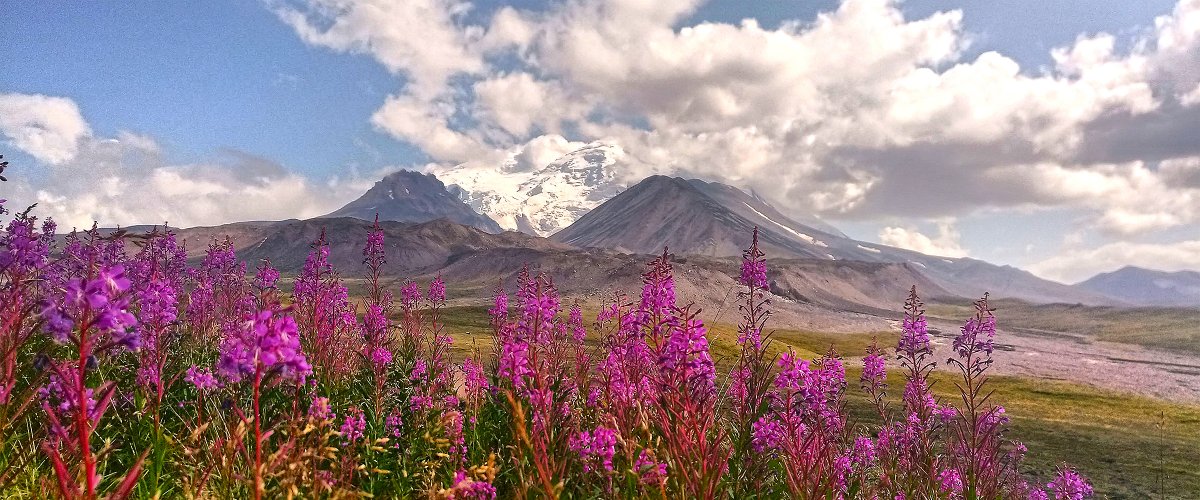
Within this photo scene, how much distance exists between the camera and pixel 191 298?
12602 millimetres

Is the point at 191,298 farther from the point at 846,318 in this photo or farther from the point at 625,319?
the point at 846,318

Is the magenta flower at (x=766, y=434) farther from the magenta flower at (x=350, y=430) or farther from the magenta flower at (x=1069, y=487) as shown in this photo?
the magenta flower at (x=1069, y=487)

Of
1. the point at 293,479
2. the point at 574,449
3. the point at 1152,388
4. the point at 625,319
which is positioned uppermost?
the point at 625,319

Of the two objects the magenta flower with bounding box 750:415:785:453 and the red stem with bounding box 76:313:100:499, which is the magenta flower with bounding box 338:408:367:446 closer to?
the red stem with bounding box 76:313:100:499

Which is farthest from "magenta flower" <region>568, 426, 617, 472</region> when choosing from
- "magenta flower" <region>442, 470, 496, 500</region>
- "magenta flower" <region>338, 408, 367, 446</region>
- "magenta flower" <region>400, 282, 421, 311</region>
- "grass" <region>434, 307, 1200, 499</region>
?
"magenta flower" <region>400, 282, 421, 311</region>

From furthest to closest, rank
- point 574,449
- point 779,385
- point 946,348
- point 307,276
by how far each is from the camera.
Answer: point 946,348
point 307,276
point 779,385
point 574,449

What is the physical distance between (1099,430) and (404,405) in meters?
57.2

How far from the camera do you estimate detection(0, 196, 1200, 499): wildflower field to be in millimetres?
3047

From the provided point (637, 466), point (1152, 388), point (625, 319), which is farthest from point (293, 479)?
point (1152, 388)

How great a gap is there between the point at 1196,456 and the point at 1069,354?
110961mm

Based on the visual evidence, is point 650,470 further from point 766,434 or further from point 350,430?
point 350,430

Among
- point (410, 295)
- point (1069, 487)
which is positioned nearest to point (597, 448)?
point (410, 295)

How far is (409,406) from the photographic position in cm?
870

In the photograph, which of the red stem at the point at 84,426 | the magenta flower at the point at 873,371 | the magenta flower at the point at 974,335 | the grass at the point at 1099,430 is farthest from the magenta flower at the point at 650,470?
the magenta flower at the point at 873,371
